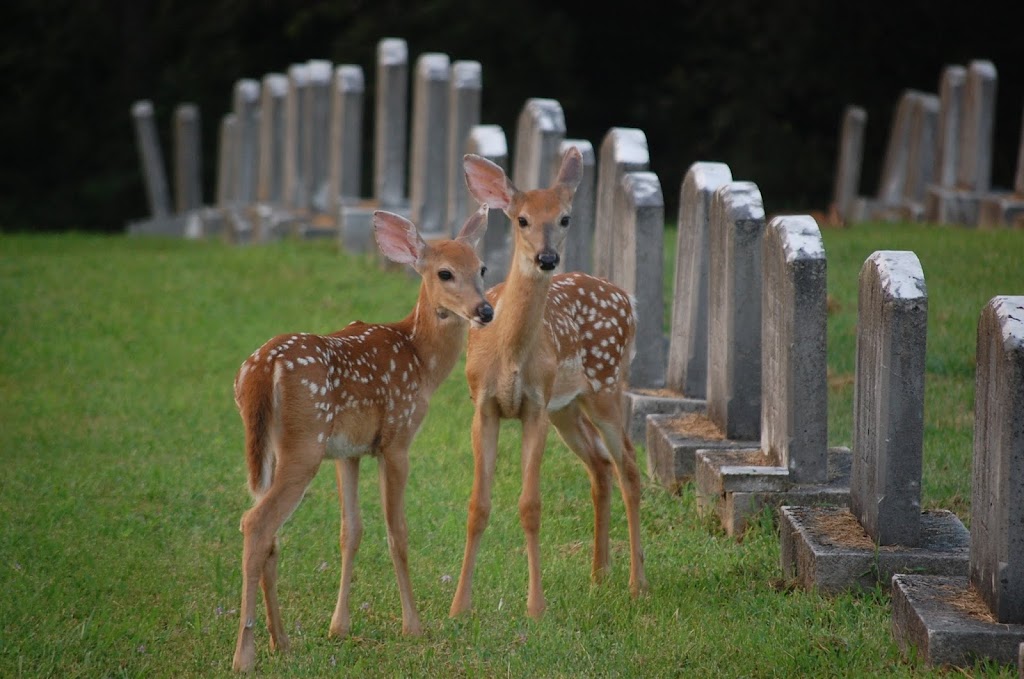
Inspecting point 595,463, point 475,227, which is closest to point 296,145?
point 475,227

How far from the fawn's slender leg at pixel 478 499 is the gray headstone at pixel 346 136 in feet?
36.9

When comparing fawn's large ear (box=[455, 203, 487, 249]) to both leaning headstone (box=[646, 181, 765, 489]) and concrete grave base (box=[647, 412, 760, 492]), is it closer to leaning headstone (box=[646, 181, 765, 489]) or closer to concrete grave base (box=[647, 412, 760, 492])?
leaning headstone (box=[646, 181, 765, 489])

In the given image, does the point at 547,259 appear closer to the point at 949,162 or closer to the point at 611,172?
the point at 611,172

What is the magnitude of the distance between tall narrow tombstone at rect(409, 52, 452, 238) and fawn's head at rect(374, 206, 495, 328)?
8.64 m

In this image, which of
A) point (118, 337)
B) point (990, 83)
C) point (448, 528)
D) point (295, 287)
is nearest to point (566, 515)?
point (448, 528)

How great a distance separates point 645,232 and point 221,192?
17065mm

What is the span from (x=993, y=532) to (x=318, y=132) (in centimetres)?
1487

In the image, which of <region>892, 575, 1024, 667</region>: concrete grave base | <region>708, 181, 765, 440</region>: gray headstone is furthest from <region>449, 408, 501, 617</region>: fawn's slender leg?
<region>892, 575, 1024, 667</region>: concrete grave base

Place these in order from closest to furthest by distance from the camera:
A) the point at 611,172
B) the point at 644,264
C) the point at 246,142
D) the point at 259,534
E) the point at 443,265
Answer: the point at 259,534, the point at 443,265, the point at 644,264, the point at 611,172, the point at 246,142

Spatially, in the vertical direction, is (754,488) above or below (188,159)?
below

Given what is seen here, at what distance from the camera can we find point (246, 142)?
23016mm

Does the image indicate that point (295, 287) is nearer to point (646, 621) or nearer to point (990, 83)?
point (990, 83)

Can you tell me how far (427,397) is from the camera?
625 cm

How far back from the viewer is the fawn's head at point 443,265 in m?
6.23
